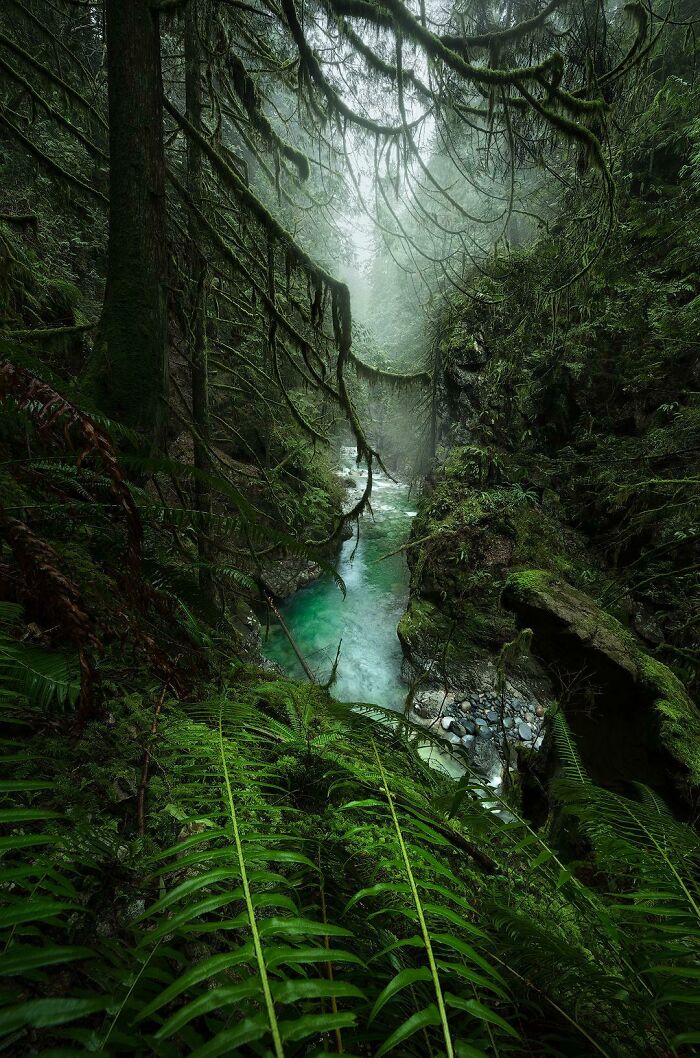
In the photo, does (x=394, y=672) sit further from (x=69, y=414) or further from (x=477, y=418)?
(x=69, y=414)

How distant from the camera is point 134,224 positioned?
5.90ft

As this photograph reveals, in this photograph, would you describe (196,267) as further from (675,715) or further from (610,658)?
(675,715)

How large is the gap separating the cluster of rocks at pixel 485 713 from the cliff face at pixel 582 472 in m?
0.06

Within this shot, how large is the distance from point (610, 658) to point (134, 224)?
4991mm

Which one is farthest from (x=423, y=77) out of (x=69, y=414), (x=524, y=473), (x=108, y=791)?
(x=524, y=473)

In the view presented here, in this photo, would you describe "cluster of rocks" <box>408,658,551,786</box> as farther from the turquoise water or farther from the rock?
the rock

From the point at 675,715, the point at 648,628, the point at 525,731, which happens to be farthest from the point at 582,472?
the point at 675,715

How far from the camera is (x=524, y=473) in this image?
8.23m

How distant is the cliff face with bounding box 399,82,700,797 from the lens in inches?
181

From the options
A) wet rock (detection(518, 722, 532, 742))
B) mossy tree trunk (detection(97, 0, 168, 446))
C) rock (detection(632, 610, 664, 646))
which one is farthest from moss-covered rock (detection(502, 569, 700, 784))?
mossy tree trunk (detection(97, 0, 168, 446))

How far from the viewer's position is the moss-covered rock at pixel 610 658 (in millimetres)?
3318

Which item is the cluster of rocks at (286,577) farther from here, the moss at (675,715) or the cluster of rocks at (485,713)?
the moss at (675,715)

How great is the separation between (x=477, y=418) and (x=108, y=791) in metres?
9.59

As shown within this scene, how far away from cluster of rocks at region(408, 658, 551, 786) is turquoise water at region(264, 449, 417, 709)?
693 millimetres
